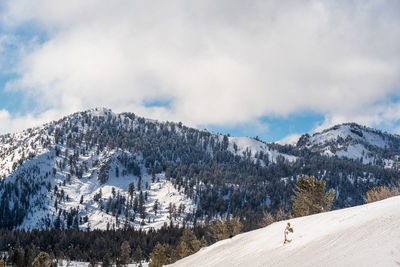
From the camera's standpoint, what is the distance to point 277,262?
60.7 feet

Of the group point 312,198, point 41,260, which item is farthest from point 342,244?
point 41,260

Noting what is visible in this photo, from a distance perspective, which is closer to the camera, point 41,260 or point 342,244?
point 342,244

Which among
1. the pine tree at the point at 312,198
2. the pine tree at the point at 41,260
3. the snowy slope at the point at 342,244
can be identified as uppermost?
the pine tree at the point at 312,198

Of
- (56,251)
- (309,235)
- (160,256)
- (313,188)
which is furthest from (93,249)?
(309,235)

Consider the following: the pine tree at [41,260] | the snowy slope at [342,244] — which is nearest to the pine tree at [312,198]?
the snowy slope at [342,244]

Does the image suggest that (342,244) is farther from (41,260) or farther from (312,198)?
(41,260)

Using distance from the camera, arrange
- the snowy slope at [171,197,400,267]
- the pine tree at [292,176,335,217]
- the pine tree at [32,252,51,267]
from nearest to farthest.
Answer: the snowy slope at [171,197,400,267]
the pine tree at [292,176,335,217]
the pine tree at [32,252,51,267]

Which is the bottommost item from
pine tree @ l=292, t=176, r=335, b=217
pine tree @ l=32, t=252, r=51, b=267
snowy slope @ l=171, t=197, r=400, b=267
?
snowy slope @ l=171, t=197, r=400, b=267

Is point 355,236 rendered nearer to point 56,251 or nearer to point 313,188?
point 313,188

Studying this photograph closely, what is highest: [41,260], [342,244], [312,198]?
[312,198]

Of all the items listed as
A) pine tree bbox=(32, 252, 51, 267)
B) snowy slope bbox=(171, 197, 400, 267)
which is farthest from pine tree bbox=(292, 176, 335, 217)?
pine tree bbox=(32, 252, 51, 267)

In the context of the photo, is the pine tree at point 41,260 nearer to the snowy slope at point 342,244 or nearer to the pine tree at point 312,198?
the pine tree at point 312,198

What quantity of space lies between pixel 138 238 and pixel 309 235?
141793mm

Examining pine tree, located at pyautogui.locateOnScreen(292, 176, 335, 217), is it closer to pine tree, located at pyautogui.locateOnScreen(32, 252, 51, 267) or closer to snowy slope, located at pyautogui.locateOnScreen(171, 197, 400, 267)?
snowy slope, located at pyautogui.locateOnScreen(171, 197, 400, 267)
